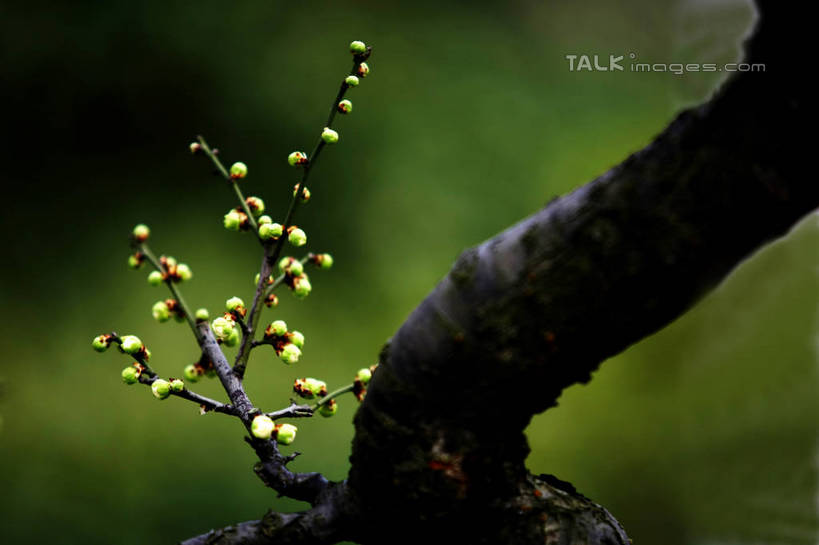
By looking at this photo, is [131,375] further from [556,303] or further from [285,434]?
[556,303]

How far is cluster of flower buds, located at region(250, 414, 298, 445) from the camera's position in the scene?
1.13ft

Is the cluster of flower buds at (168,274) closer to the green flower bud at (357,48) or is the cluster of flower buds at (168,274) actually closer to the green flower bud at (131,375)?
the green flower bud at (131,375)

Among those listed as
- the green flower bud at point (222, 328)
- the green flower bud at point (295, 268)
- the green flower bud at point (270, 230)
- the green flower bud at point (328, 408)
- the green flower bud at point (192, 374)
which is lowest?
the green flower bud at point (328, 408)

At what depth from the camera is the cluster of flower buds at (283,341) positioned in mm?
427

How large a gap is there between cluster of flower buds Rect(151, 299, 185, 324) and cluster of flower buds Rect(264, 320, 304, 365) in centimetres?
6

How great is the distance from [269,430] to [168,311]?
0.13 meters

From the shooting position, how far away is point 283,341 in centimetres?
44

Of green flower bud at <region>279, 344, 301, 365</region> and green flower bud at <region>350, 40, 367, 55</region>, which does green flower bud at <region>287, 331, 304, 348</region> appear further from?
green flower bud at <region>350, 40, 367, 55</region>

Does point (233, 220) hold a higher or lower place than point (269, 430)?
higher

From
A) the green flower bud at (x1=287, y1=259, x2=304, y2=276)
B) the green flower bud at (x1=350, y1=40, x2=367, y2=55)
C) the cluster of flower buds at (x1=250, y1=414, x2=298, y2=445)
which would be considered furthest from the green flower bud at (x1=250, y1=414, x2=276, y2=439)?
the green flower bud at (x1=350, y1=40, x2=367, y2=55)

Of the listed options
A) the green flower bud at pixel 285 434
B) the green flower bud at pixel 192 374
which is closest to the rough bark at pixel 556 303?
the green flower bud at pixel 285 434

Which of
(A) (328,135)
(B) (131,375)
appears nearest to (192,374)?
(B) (131,375)

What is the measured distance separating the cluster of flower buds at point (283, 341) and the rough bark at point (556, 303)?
11cm

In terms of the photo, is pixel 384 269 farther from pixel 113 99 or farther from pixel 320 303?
pixel 113 99
